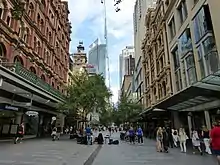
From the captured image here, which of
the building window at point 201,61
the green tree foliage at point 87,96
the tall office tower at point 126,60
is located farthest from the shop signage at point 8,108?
the tall office tower at point 126,60

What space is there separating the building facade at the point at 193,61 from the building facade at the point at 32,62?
1224 cm

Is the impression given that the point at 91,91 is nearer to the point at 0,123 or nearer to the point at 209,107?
the point at 0,123

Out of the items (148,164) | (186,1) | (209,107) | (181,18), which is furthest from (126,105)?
(148,164)

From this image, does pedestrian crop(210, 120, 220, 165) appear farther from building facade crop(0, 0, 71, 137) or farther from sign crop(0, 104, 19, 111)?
sign crop(0, 104, 19, 111)

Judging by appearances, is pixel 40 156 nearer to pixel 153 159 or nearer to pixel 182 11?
pixel 153 159

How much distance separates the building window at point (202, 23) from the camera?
1994cm

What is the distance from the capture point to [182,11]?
91.7 ft

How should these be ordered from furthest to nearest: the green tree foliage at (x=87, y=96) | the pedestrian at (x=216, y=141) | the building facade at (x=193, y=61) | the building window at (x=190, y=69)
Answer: the green tree foliage at (x=87, y=96), the building window at (x=190, y=69), the building facade at (x=193, y=61), the pedestrian at (x=216, y=141)

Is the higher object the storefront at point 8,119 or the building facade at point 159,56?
the building facade at point 159,56

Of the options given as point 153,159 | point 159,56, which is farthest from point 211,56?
point 159,56

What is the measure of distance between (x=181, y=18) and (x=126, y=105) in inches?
1001

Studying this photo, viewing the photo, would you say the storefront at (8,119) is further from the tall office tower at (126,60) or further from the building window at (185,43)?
the tall office tower at (126,60)

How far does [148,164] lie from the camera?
11.1m

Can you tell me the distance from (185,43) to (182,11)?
177 inches
